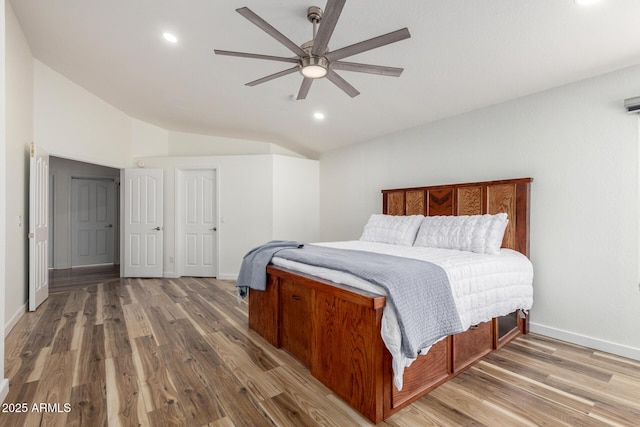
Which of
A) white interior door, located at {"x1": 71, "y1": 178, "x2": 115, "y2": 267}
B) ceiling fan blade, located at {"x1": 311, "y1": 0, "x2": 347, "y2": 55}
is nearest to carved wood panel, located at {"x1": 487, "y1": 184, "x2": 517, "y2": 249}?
ceiling fan blade, located at {"x1": 311, "y1": 0, "x2": 347, "y2": 55}

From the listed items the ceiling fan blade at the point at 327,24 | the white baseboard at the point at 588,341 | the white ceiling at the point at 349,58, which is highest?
the white ceiling at the point at 349,58

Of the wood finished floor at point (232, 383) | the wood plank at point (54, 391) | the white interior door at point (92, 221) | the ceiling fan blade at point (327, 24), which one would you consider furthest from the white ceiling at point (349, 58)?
the white interior door at point (92, 221)

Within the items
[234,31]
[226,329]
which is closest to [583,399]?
[226,329]

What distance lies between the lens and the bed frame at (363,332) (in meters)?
1.68

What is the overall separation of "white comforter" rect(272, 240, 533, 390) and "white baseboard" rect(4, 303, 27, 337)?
2.63m

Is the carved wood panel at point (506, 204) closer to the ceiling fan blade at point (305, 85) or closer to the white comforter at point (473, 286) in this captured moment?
the white comforter at point (473, 286)

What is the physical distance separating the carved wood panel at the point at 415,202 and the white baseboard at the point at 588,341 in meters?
1.69

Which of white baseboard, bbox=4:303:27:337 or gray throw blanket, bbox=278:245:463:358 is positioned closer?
gray throw blanket, bbox=278:245:463:358

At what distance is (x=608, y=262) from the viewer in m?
2.51

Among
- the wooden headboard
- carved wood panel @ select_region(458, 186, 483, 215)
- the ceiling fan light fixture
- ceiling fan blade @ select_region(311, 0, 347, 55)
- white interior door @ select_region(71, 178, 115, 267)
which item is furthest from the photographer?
white interior door @ select_region(71, 178, 115, 267)

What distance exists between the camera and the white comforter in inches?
63.6

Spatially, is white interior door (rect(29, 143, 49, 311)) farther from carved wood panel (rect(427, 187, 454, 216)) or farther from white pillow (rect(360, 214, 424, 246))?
Answer: carved wood panel (rect(427, 187, 454, 216))

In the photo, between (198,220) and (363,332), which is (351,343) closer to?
(363,332)

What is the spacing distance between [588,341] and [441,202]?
1.85m
